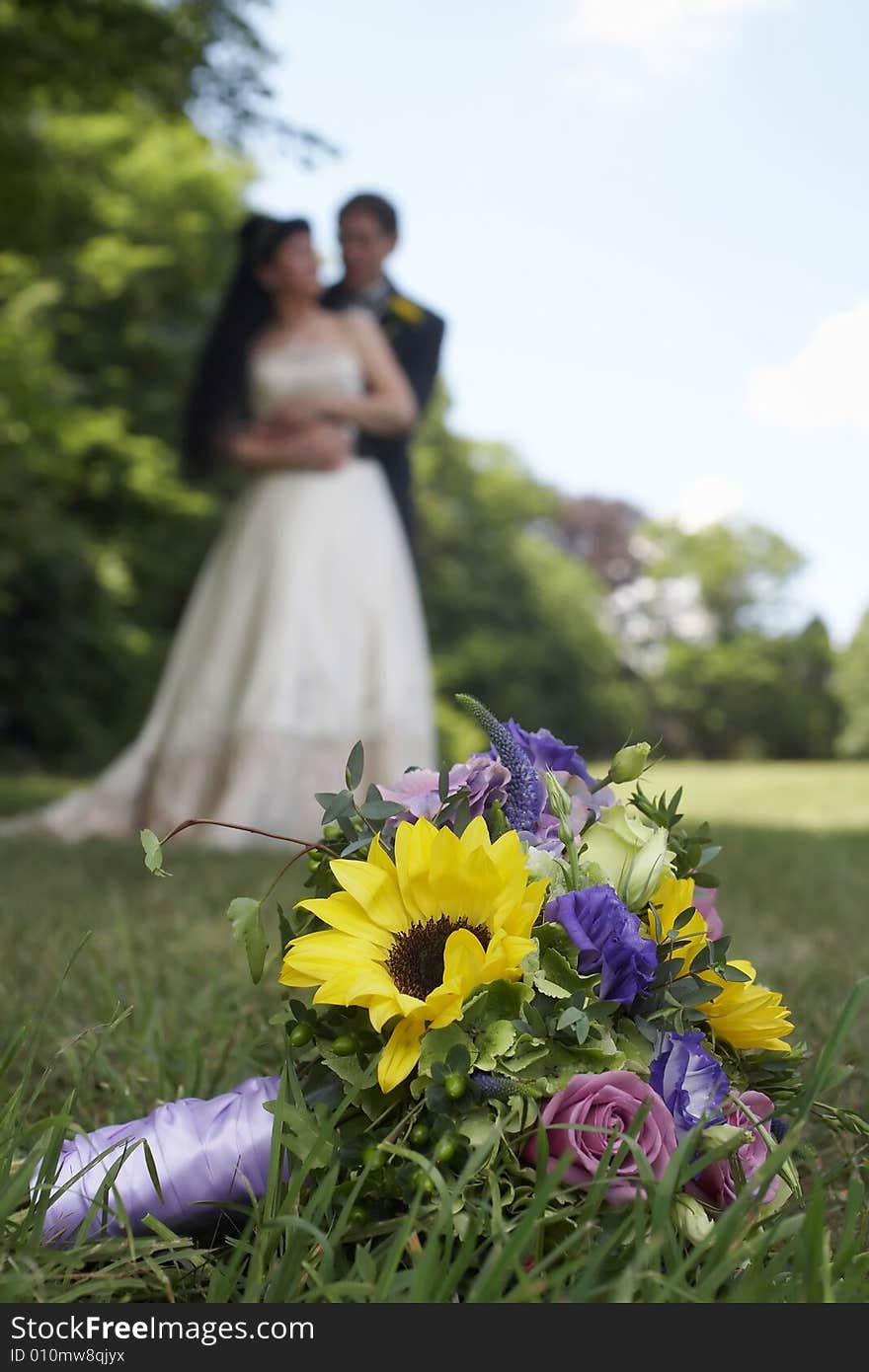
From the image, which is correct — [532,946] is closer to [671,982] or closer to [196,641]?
[671,982]

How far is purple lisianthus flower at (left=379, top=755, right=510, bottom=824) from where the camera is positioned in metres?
0.89

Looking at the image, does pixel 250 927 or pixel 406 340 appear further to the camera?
pixel 406 340

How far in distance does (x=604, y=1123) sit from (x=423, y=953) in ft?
0.52

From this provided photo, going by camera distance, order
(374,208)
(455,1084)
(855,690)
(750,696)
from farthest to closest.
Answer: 1. (750,696)
2. (855,690)
3. (374,208)
4. (455,1084)

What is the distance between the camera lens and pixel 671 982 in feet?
2.72

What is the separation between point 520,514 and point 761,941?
16.4m

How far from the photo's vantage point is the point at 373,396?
4.54 metres

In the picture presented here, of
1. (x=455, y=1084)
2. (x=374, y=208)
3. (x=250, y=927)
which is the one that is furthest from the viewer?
(x=374, y=208)

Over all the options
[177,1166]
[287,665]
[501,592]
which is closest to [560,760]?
[177,1166]

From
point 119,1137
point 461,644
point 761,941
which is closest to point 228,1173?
point 119,1137

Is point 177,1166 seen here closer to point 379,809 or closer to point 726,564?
point 379,809

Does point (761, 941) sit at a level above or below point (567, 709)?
above

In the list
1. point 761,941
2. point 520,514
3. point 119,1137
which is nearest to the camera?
point 119,1137

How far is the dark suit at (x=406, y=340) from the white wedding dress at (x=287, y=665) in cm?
17
